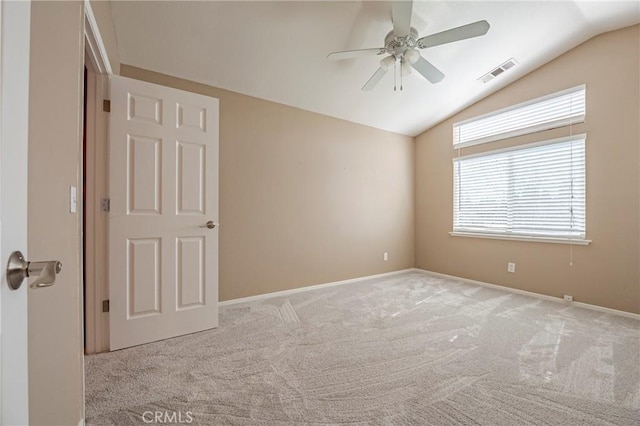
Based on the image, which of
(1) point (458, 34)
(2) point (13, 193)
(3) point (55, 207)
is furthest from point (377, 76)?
(2) point (13, 193)

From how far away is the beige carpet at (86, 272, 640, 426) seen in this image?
1.38 m

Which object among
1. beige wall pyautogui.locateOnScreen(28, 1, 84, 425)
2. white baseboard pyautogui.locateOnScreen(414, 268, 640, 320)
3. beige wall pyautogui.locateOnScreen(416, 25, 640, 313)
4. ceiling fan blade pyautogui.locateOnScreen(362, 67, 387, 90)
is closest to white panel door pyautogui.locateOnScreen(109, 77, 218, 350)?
beige wall pyautogui.locateOnScreen(28, 1, 84, 425)

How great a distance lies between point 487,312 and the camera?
9.05ft

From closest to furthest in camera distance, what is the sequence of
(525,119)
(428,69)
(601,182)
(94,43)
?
(94,43) → (428,69) → (601,182) → (525,119)

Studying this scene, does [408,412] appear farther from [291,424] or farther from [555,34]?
[555,34]

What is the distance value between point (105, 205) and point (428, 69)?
2.96m

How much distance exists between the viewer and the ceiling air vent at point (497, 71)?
3127 millimetres

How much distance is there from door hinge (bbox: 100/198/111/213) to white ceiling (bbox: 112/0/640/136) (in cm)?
141

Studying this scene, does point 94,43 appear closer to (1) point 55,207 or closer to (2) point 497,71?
(1) point 55,207

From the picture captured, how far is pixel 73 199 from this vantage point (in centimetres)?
113

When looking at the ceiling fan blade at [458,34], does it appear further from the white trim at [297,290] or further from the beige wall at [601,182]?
the white trim at [297,290]

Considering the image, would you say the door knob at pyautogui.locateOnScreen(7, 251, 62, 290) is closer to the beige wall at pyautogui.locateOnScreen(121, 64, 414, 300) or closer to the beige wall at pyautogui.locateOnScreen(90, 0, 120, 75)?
the beige wall at pyautogui.locateOnScreen(90, 0, 120, 75)

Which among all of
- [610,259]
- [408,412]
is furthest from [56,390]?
[610,259]

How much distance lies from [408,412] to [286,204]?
2476mm
